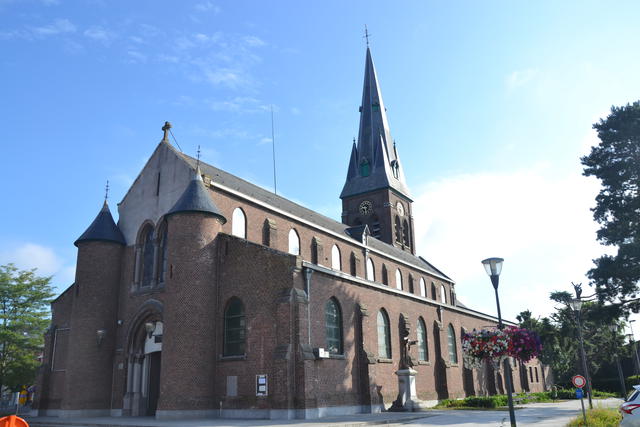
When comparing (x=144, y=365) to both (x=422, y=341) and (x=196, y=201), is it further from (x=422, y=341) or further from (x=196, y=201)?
(x=422, y=341)

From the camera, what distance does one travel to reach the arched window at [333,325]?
2606 centimetres

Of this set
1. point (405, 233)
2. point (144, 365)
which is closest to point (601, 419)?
point (144, 365)

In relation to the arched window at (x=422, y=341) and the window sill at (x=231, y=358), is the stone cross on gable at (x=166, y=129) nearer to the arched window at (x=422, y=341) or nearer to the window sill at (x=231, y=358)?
the window sill at (x=231, y=358)

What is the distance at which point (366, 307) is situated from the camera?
2969 centimetres

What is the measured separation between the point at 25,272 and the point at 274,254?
30.5 m

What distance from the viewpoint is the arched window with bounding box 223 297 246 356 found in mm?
24562

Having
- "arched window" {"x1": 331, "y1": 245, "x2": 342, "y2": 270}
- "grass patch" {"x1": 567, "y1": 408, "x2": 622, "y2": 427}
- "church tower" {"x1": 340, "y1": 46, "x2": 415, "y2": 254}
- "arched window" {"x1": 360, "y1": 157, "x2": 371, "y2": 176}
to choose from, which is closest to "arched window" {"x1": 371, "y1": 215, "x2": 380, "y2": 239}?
"church tower" {"x1": 340, "y1": 46, "x2": 415, "y2": 254}

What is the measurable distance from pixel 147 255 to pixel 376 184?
3112 centimetres

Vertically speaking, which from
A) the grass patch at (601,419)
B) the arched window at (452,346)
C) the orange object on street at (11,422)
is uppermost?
the arched window at (452,346)

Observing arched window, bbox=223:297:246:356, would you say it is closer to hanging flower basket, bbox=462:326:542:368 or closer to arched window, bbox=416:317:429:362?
hanging flower basket, bbox=462:326:542:368

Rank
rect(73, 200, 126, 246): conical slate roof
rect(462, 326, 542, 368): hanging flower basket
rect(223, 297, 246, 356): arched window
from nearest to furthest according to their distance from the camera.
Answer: rect(462, 326, 542, 368): hanging flower basket < rect(223, 297, 246, 356): arched window < rect(73, 200, 126, 246): conical slate roof

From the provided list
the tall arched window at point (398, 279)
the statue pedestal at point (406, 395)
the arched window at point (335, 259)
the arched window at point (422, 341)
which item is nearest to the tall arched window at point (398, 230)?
the tall arched window at point (398, 279)

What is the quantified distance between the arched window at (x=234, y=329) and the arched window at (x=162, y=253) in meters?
4.35

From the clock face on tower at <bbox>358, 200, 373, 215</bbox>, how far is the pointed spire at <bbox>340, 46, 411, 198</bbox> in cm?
132
